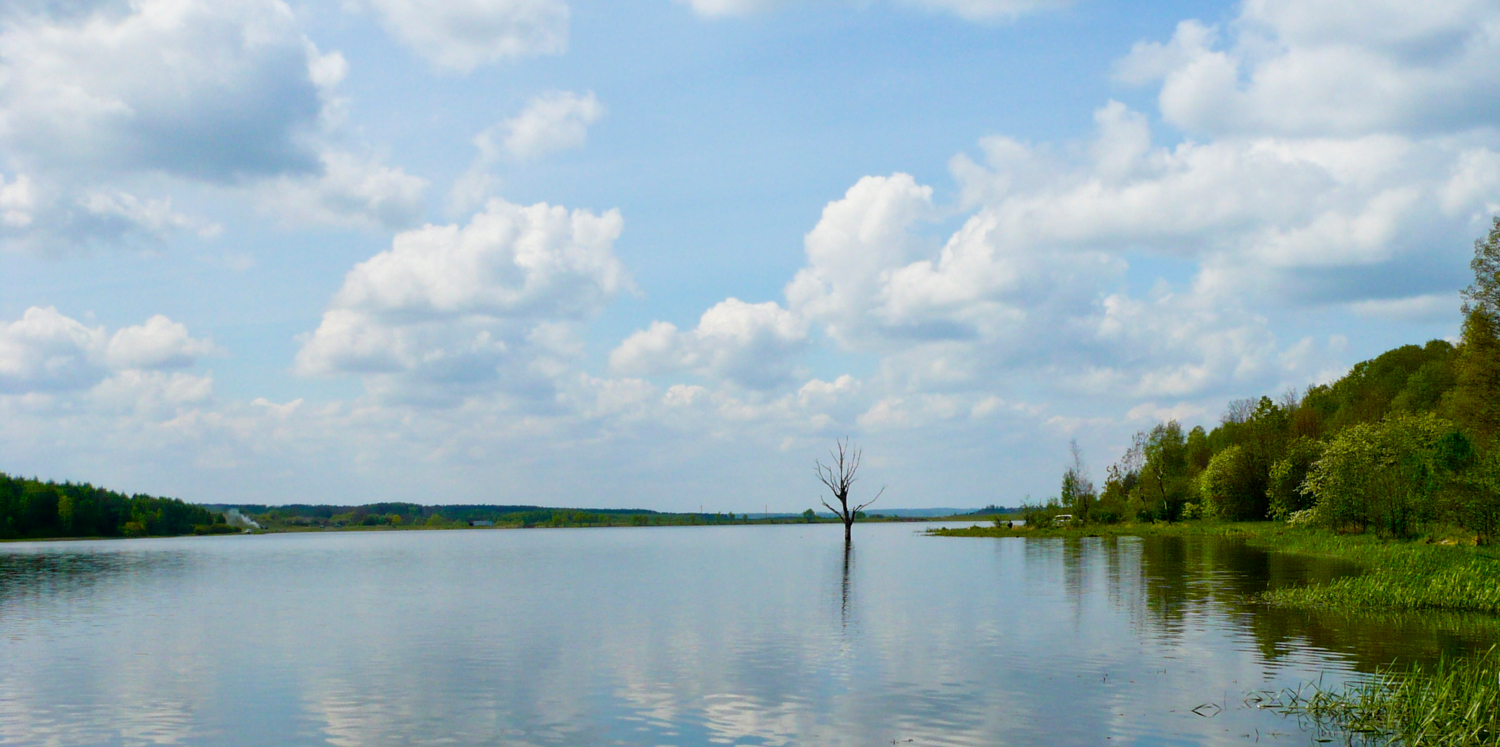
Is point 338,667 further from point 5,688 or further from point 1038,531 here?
point 1038,531

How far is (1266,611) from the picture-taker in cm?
3297

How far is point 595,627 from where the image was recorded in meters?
33.0

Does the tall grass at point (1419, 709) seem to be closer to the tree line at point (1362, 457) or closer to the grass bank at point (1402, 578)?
the grass bank at point (1402, 578)

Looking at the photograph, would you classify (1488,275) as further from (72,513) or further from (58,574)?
(72,513)

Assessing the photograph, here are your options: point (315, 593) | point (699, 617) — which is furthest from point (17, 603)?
point (699, 617)

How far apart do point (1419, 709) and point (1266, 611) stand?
59.9 ft

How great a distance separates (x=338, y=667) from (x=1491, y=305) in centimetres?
7158

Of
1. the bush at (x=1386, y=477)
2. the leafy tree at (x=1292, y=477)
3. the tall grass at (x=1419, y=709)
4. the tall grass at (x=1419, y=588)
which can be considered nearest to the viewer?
the tall grass at (x=1419, y=709)

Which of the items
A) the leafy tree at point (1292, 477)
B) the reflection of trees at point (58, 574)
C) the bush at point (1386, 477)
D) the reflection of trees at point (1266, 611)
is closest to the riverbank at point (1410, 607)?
the reflection of trees at point (1266, 611)

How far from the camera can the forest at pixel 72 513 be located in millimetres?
166375

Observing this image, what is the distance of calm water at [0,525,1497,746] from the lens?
1833 centimetres

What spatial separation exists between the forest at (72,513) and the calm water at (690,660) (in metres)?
148

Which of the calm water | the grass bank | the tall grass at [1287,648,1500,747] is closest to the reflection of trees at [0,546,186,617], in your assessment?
the calm water

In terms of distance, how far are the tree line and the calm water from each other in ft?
58.7
